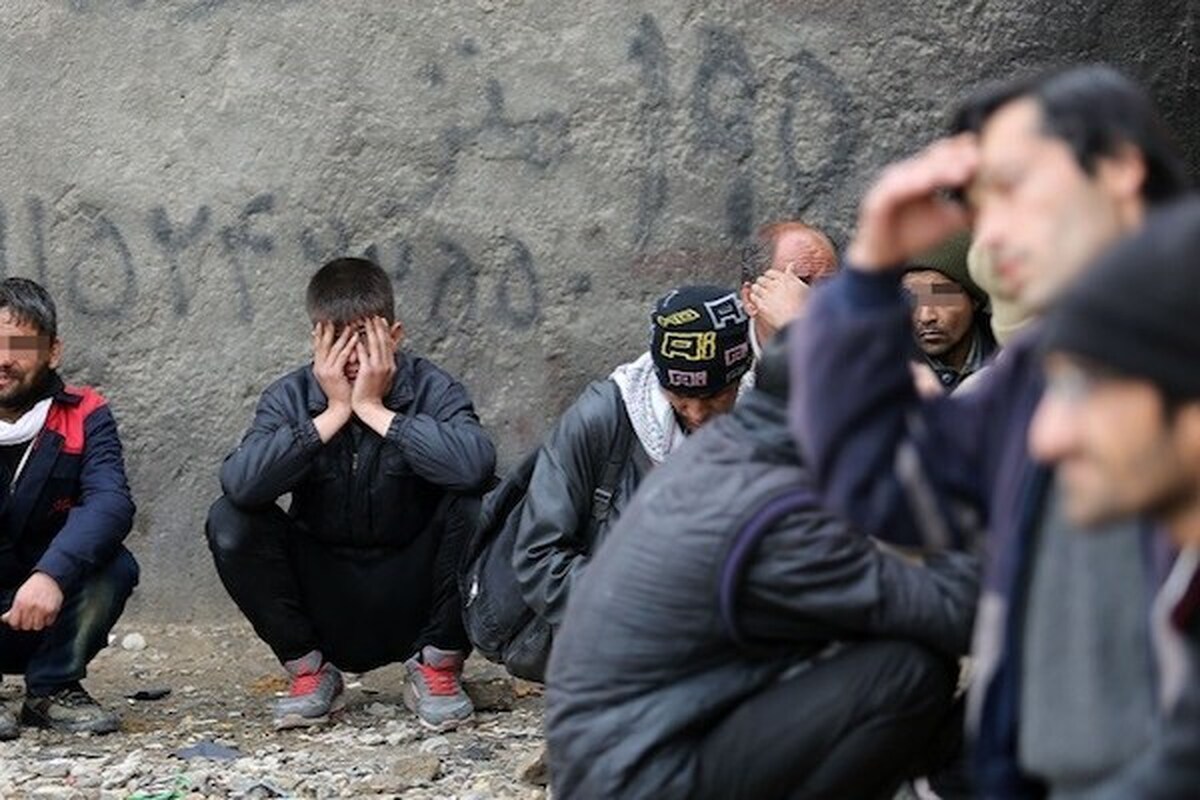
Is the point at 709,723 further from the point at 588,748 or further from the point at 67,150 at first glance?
the point at 67,150

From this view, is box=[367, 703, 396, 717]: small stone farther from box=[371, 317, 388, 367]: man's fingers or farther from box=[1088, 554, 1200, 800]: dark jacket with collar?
box=[1088, 554, 1200, 800]: dark jacket with collar

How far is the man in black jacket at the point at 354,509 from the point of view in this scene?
5977 millimetres

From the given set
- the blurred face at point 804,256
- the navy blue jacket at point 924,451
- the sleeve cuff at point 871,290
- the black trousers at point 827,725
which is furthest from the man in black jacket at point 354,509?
the sleeve cuff at point 871,290

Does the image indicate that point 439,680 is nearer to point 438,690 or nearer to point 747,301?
point 438,690

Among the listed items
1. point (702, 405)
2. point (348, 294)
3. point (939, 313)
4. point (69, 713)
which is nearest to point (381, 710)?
point (69, 713)

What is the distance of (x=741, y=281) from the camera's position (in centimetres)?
640

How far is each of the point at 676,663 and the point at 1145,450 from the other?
1744 millimetres

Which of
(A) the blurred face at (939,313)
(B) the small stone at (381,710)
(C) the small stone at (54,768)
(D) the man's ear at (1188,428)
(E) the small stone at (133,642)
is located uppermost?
(D) the man's ear at (1188,428)

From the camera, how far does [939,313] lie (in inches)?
222

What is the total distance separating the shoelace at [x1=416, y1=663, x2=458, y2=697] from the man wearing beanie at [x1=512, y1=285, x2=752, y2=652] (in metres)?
0.75

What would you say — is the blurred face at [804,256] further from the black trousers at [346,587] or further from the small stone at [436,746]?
the small stone at [436,746]

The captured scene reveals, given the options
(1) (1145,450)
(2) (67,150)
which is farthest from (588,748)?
(2) (67,150)

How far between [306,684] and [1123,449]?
4.07m

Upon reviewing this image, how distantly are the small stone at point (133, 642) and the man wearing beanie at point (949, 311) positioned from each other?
101 inches
